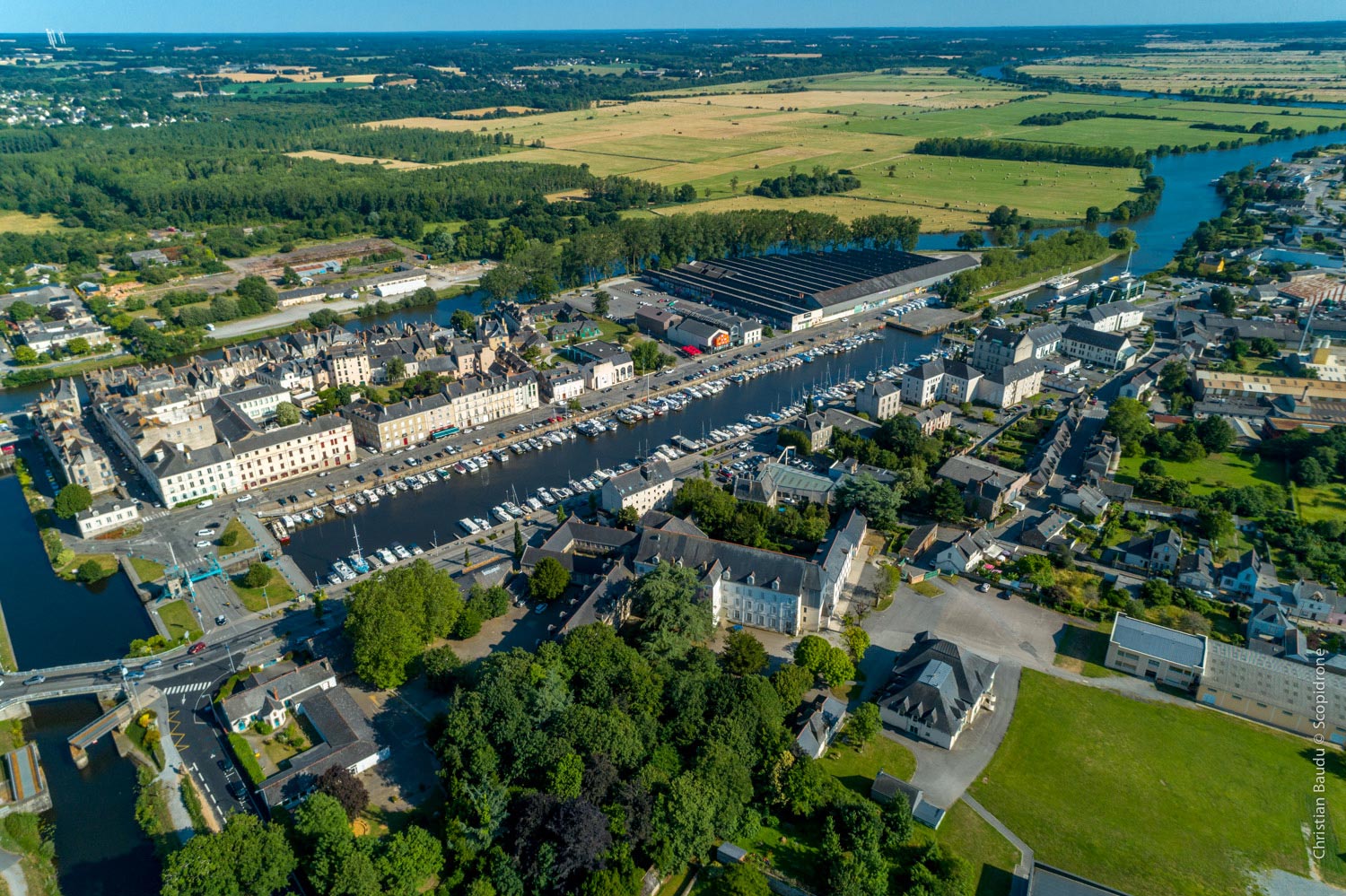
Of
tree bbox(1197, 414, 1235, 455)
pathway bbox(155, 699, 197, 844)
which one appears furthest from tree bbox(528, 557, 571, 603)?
tree bbox(1197, 414, 1235, 455)

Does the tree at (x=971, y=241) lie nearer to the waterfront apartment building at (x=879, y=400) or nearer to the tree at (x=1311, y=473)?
the waterfront apartment building at (x=879, y=400)

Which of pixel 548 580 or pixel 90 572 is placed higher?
pixel 548 580

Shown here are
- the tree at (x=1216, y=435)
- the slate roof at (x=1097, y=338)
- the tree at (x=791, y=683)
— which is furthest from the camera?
the slate roof at (x=1097, y=338)

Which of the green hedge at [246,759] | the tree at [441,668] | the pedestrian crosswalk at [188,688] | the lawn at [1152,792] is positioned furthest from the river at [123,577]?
the lawn at [1152,792]

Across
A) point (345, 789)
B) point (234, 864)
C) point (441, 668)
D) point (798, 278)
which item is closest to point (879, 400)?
point (798, 278)

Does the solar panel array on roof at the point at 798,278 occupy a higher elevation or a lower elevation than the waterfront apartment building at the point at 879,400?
higher

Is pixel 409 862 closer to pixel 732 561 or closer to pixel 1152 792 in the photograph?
pixel 732 561
